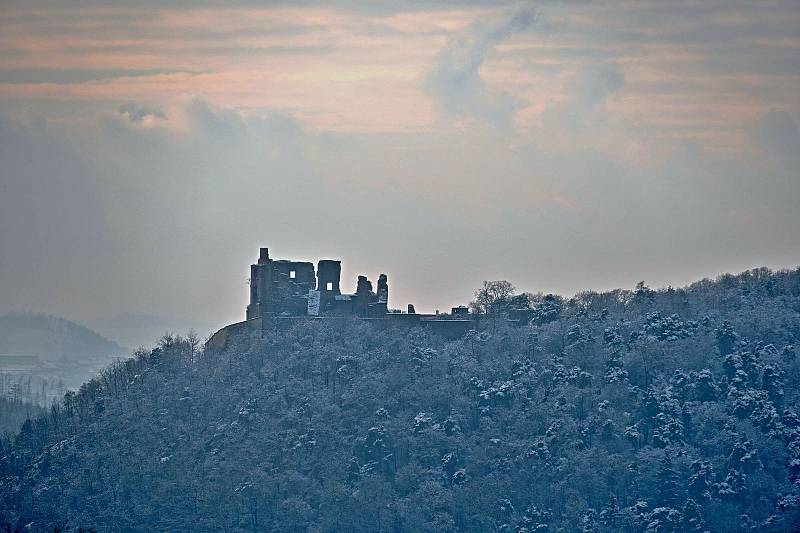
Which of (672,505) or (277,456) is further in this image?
(277,456)

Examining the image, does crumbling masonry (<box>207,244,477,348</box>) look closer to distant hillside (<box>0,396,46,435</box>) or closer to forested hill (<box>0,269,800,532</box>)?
forested hill (<box>0,269,800,532</box>)

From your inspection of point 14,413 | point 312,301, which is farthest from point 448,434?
point 14,413

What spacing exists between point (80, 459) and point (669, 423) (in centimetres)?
3394

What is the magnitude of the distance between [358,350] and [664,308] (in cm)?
2172

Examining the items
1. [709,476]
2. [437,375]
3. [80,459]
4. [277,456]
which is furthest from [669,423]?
[80,459]

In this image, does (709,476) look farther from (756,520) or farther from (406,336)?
(406,336)

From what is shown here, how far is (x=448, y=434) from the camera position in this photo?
347 ft

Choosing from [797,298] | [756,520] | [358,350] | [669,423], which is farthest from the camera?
[797,298]

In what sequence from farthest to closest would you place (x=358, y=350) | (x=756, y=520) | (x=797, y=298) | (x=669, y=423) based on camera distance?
(x=797, y=298) < (x=358, y=350) < (x=669, y=423) < (x=756, y=520)

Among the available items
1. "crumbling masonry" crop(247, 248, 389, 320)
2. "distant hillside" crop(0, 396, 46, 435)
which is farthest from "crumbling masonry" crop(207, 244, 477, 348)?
"distant hillside" crop(0, 396, 46, 435)

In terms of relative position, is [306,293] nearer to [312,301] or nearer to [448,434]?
[312,301]

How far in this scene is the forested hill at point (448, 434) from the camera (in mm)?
99125

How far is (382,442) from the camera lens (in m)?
105

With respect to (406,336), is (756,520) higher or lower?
lower
